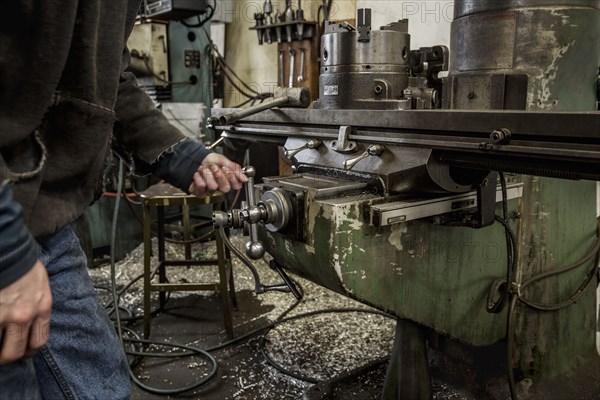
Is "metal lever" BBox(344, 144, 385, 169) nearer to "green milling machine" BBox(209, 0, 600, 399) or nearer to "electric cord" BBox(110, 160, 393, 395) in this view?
"green milling machine" BBox(209, 0, 600, 399)

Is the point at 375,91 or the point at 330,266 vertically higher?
the point at 375,91

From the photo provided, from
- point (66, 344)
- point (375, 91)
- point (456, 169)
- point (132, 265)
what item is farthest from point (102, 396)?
point (132, 265)

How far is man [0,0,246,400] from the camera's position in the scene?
0.60 meters

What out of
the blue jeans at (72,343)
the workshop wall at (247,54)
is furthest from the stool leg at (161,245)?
the blue jeans at (72,343)

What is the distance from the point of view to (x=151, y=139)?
103 cm

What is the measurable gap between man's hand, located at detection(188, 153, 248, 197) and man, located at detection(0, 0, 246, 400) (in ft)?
0.71

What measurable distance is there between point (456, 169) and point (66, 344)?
0.77 m

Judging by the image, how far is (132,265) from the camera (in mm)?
2941

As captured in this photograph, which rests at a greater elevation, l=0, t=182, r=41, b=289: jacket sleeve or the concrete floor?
l=0, t=182, r=41, b=289: jacket sleeve

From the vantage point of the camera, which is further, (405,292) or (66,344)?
(405,292)

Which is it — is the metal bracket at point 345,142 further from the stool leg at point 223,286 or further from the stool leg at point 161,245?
the stool leg at point 161,245

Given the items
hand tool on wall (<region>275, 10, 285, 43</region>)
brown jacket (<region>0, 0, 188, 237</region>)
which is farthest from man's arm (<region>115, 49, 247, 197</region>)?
hand tool on wall (<region>275, 10, 285, 43</region>)

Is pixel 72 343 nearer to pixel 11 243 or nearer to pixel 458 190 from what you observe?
pixel 11 243

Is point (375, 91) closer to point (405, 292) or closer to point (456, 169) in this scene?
point (456, 169)
